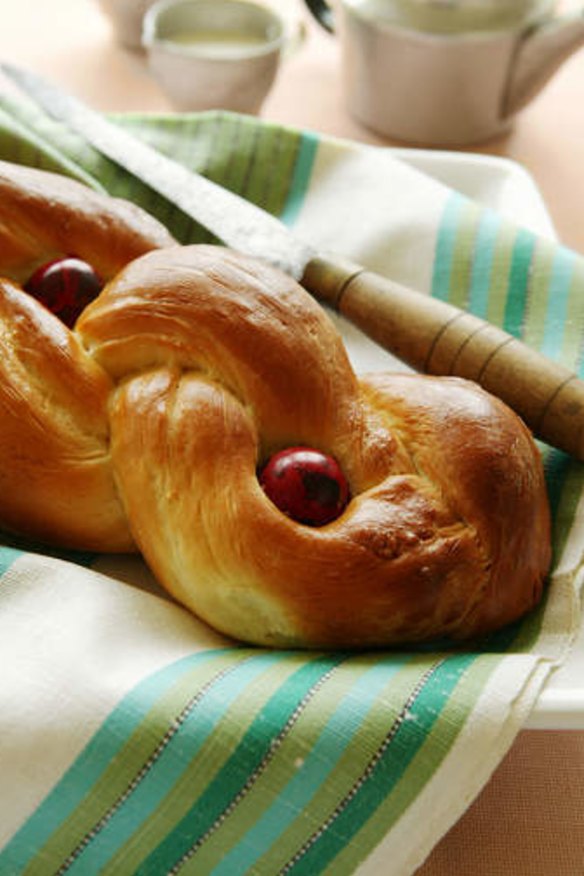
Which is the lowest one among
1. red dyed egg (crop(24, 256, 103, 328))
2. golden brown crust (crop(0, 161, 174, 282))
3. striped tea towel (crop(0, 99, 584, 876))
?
striped tea towel (crop(0, 99, 584, 876))

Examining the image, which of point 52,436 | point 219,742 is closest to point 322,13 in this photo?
point 52,436

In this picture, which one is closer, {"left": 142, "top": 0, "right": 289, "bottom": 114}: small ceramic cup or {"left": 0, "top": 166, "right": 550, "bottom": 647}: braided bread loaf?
{"left": 0, "top": 166, "right": 550, "bottom": 647}: braided bread loaf

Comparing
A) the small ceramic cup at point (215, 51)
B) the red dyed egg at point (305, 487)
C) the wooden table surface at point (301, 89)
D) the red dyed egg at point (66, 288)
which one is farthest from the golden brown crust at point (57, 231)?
the wooden table surface at point (301, 89)

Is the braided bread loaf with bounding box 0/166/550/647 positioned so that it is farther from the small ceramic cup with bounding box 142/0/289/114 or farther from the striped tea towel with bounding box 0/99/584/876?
the small ceramic cup with bounding box 142/0/289/114

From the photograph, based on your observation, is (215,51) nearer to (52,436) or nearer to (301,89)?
(301,89)

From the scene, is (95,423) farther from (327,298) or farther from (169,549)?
(327,298)

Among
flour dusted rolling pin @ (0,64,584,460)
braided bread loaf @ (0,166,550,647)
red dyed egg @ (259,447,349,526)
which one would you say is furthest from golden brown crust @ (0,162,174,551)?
flour dusted rolling pin @ (0,64,584,460)

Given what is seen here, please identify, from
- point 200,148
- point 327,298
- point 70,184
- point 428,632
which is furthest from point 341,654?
point 200,148
